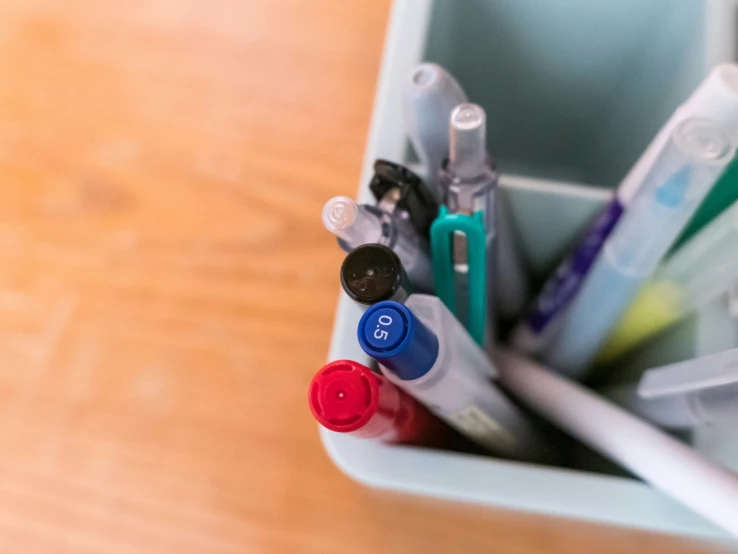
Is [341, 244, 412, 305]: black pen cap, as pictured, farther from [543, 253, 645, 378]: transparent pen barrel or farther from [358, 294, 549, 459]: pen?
[543, 253, 645, 378]: transparent pen barrel

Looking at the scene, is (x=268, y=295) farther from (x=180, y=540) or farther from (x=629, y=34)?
(x=629, y=34)

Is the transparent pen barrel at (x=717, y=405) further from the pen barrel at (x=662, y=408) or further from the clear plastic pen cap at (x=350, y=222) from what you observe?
the clear plastic pen cap at (x=350, y=222)

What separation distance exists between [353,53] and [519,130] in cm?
11

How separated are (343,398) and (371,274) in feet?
0.11

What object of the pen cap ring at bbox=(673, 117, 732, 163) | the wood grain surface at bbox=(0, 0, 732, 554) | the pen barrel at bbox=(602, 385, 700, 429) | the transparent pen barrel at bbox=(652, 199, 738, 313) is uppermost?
the pen cap ring at bbox=(673, 117, 732, 163)

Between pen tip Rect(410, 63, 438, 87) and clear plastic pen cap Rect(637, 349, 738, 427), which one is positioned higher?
pen tip Rect(410, 63, 438, 87)

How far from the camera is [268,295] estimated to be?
30cm

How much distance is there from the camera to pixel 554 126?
39 cm

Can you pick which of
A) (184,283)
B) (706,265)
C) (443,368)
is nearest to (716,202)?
(706,265)

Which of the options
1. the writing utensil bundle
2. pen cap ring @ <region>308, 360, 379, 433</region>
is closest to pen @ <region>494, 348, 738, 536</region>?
the writing utensil bundle

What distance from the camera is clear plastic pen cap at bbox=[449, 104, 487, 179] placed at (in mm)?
198

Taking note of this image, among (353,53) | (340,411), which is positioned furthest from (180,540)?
(353,53)

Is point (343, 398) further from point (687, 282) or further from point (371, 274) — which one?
point (687, 282)

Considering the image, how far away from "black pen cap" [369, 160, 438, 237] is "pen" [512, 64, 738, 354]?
0.08 metres
